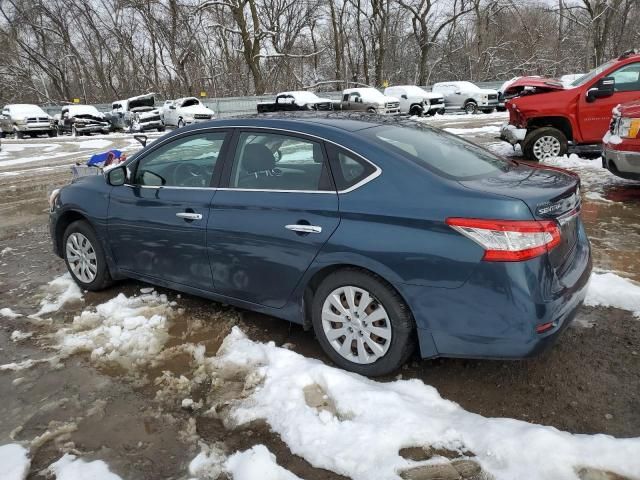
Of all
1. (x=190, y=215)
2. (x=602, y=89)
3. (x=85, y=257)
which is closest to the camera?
(x=190, y=215)

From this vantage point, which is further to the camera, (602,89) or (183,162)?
(602,89)

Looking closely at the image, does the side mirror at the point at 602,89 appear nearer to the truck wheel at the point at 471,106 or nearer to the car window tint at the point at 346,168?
the car window tint at the point at 346,168

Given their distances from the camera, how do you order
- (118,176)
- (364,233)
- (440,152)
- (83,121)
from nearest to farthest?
1. (364,233)
2. (440,152)
3. (118,176)
4. (83,121)

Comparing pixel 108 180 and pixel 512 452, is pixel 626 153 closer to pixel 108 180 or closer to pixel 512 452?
pixel 512 452

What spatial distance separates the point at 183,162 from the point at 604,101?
7.94 meters

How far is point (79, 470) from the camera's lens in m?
2.53

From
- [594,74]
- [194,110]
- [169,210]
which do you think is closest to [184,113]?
[194,110]

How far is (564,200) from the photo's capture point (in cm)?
291

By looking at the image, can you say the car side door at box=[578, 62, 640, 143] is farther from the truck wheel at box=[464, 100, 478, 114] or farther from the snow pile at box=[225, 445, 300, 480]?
the truck wheel at box=[464, 100, 478, 114]

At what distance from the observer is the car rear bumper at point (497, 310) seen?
8.56ft

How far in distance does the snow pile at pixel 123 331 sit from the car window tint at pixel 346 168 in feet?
5.97

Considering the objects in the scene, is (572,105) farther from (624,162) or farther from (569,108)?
(624,162)

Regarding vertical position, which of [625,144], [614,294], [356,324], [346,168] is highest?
[346,168]

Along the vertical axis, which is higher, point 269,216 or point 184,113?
point 184,113
